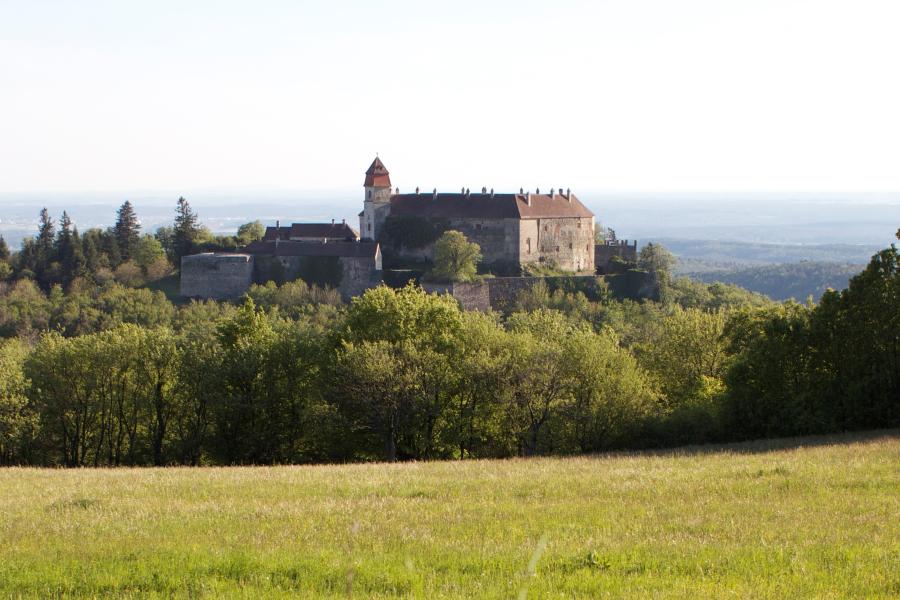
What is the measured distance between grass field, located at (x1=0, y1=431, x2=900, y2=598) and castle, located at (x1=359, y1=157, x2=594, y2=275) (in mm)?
59803

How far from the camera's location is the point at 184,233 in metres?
85.9

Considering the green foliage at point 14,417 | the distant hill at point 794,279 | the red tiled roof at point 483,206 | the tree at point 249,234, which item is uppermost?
the red tiled roof at point 483,206

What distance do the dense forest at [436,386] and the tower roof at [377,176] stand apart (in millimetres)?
45030

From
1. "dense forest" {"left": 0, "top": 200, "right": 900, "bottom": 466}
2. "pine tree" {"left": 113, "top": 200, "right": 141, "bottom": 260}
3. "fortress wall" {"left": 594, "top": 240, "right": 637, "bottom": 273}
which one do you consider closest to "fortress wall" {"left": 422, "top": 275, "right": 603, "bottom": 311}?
"fortress wall" {"left": 594, "top": 240, "right": 637, "bottom": 273}

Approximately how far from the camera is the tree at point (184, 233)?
281ft

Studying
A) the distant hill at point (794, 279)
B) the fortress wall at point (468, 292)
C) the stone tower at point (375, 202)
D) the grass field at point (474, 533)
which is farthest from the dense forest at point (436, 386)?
the distant hill at point (794, 279)

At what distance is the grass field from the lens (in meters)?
9.22

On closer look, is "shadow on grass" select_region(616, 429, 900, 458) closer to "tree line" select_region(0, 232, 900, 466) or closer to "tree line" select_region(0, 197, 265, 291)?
"tree line" select_region(0, 232, 900, 466)

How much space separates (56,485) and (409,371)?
39.9 ft

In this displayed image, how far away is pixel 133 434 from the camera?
32812 mm

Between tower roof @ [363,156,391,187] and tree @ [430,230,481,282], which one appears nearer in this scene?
tree @ [430,230,481,282]

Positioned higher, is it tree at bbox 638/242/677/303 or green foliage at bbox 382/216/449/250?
green foliage at bbox 382/216/449/250

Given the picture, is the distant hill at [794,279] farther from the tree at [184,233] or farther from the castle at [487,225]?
the tree at [184,233]

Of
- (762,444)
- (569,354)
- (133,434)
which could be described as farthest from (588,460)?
(133,434)
